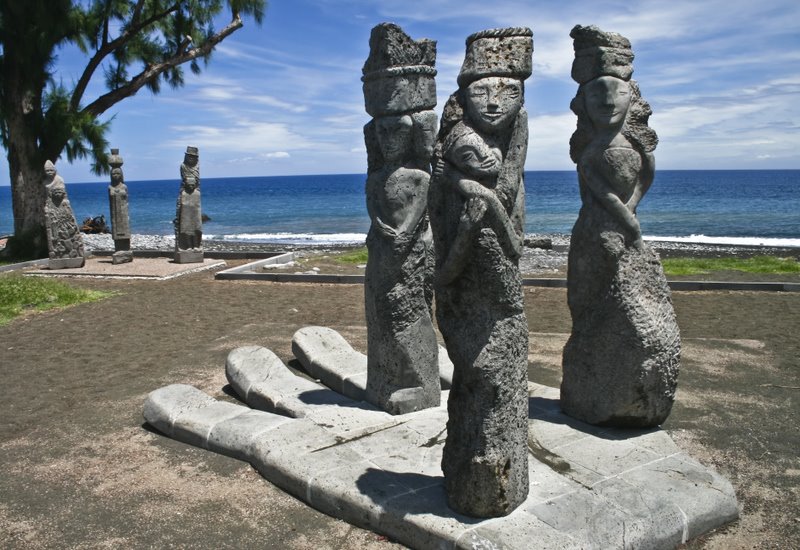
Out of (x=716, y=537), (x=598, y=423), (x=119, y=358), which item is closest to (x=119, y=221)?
(x=119, y=358)

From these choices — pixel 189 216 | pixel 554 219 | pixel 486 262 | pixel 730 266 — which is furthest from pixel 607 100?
pixel 554 219

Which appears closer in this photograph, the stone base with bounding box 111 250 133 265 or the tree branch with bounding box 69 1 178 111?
the stone base with bounding box 111 250 133 265

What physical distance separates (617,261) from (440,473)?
204 cm

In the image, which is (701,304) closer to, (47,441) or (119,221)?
(47,441)

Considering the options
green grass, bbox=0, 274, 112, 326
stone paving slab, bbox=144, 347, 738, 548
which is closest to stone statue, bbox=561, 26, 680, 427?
stone paving slab, bbox=144, 347, 738, 548

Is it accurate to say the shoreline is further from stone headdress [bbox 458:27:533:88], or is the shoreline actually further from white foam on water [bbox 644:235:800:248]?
stone headdress [bbox 458:27:533:88]

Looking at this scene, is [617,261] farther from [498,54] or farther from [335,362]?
[335,362]

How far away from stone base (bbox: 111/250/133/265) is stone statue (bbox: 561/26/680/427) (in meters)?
14.2

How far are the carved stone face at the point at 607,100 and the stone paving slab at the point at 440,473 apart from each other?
2.34 meters

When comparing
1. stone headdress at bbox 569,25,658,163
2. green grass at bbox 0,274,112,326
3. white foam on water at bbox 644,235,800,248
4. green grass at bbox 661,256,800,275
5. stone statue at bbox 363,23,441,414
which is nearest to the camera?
stone headdress at bbox 569,25,658,163

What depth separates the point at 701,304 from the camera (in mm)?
10688

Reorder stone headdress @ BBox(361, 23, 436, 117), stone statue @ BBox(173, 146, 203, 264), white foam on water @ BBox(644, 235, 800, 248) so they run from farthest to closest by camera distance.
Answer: white foam on water @ BBox(644, 235, 800, 248), stone statue @ BBox(173, 146, 203, 264), stone headdress @ BBox(361, 23, 436, 117)

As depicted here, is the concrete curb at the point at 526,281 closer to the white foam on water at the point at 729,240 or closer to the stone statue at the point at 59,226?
the stone statue at the point at 59,226

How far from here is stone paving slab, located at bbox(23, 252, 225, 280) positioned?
48.4ft
